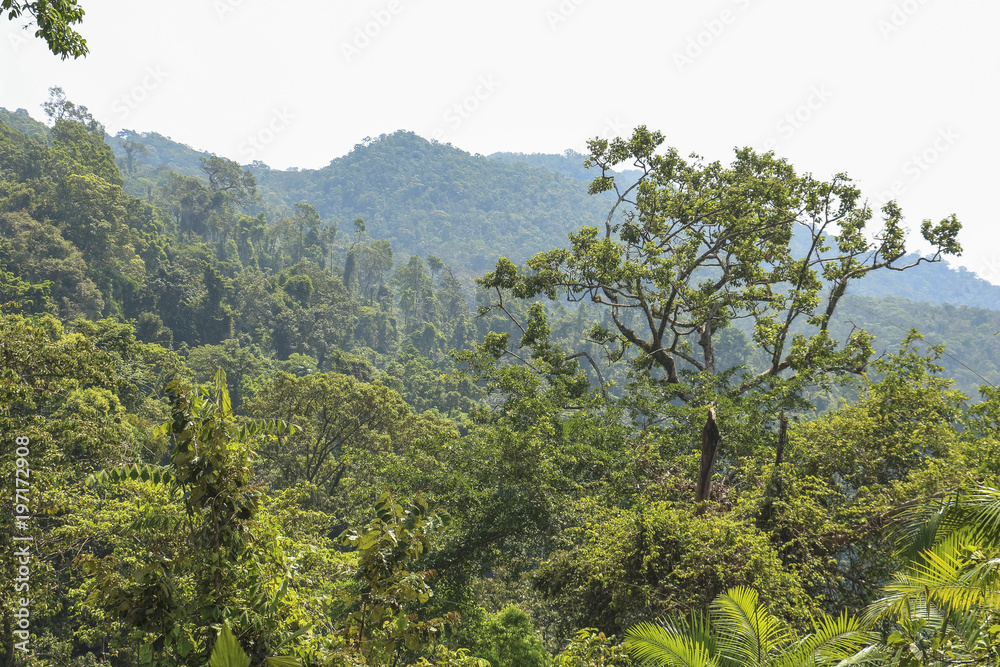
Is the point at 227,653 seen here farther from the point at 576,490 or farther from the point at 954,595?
the point at 576,490

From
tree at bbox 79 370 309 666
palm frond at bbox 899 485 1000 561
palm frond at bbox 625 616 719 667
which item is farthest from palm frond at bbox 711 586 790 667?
tree at bbox 79 370 309 666

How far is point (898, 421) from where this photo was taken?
405 inches

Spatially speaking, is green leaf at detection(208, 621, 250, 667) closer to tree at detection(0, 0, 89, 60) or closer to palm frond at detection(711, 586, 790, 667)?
palm frond at detection(711, 586, 790, 667)

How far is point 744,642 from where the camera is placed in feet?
14.7

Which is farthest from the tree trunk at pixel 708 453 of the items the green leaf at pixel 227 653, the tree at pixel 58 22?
the tree at pixel 58 22

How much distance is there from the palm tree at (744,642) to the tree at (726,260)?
685 cm

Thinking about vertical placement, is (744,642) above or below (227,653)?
below

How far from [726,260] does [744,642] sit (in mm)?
11666

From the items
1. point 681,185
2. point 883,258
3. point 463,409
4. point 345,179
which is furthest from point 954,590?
point 345,179

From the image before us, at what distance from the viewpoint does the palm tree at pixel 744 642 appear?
4.00 meters

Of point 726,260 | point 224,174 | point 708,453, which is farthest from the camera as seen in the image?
point 224,174

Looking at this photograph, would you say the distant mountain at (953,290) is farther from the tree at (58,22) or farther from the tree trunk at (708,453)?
the tree at (58,22)

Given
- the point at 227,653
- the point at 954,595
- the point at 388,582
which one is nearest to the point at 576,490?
the point at 954,595

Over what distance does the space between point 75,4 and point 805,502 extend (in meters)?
9.83
